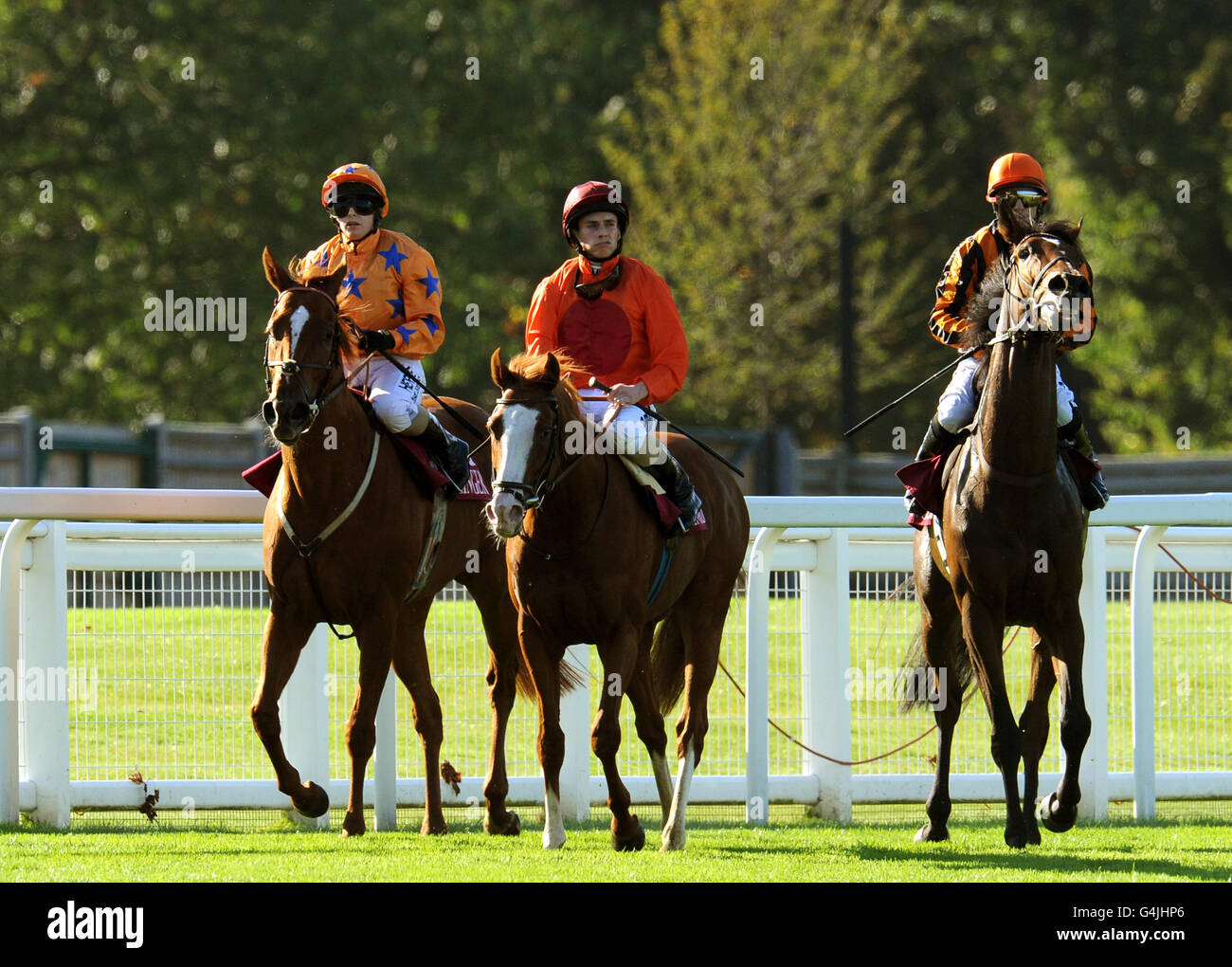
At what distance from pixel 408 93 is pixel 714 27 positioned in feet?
16.5

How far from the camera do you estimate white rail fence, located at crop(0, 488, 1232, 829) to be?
770 centimetres

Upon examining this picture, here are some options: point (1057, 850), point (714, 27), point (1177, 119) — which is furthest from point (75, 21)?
point (1057, 850)

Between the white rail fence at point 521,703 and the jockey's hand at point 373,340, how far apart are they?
928mm

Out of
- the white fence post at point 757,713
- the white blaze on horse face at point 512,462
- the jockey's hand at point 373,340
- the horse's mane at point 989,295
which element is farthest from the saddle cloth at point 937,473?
the jockey's hand at point 373,340

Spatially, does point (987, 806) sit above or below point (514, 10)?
below

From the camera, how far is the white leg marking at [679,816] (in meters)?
7.00

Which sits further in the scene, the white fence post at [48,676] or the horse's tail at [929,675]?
the horse's tail at [929,675]

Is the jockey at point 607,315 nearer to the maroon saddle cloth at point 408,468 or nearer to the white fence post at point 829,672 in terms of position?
the maroon saddle cloth at point 408,468

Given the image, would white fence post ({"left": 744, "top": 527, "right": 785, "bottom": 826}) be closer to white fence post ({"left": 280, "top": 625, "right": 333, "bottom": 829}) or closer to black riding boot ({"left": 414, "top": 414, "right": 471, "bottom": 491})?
black riding boot ({"left": 414, "top": 414, "right": 471, "bottom": 491})

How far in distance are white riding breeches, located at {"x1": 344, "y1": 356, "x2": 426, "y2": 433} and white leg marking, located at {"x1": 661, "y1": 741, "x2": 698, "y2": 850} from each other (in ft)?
5.60

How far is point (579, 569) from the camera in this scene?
22.2ft

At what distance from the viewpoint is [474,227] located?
27.3m

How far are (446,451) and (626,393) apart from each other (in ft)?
2.83
